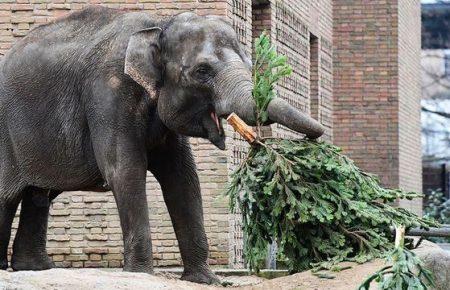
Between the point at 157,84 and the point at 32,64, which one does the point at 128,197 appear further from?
the point at 32,64

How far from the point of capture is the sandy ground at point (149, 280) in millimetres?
8070

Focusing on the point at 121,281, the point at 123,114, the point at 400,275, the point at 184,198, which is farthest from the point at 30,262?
the point at 400,275

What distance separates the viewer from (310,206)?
1002 centimetres

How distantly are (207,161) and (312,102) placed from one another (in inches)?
271

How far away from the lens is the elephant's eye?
406 inches

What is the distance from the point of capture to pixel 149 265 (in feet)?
35.0

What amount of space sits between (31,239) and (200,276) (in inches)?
72.0

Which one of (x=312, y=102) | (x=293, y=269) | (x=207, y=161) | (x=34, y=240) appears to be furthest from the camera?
(x=312, y=102)

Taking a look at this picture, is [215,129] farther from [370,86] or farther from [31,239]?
[370,86]

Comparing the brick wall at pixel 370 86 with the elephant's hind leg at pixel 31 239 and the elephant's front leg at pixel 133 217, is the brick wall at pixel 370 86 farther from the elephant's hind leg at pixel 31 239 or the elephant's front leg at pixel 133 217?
the elephant's front leg at pixel 133 217

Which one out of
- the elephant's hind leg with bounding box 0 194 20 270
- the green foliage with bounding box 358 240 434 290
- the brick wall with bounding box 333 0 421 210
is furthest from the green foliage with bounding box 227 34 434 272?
the brick wall with bounding box 333 0 421 210

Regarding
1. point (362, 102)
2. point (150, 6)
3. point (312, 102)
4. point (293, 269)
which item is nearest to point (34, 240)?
point (293, 269)

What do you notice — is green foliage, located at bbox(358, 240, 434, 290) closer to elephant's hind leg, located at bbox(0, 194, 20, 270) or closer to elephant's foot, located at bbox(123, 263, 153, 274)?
elephant's foot, located at bbox(123, 263, 153, 274)

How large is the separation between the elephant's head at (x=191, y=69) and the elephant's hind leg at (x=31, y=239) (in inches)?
81.7
